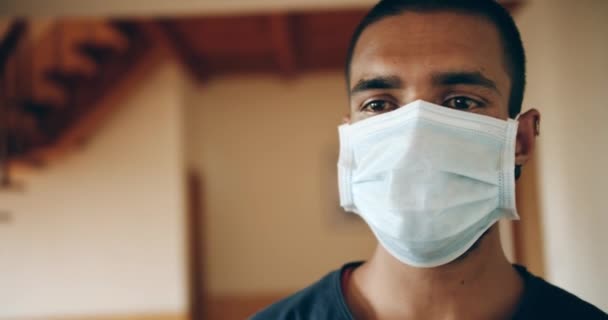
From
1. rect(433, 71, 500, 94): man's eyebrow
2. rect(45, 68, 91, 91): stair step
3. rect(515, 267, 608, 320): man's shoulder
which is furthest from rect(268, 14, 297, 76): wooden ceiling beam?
rect(515, 267, 608, 320): man's shoulder

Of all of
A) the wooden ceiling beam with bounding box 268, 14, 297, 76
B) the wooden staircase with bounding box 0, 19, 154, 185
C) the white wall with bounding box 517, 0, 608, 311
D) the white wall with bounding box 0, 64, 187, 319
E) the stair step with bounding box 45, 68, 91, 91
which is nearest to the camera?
the white wall with bounding box 517, 0, 608, 311

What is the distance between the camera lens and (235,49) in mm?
5055

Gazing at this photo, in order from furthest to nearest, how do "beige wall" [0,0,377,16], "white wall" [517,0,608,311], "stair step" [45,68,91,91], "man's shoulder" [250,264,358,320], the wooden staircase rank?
"stair step" [45,68,91,91] → the wooden staircase → "beige wall" [0,0,377,16] → "white wall" [517,0,608,311] → "man's shoulder" [250,264,358,320]

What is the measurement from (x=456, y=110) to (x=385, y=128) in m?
0.13

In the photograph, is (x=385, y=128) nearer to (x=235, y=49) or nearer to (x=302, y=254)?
(x=235, y=49)

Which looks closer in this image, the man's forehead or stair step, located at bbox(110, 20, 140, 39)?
the man's forehead

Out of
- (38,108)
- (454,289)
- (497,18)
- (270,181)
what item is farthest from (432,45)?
(270,181)

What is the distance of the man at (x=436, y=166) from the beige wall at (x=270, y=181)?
4.55 metres

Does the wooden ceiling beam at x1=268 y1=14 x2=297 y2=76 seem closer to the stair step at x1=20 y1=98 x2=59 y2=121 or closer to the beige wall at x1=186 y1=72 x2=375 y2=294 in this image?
the beige wall at x1=186 y1=72 x2=375 y2=294

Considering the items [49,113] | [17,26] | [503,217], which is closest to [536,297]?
[503,217]

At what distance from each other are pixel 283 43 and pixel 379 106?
148 inches

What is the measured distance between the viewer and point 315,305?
1.10m

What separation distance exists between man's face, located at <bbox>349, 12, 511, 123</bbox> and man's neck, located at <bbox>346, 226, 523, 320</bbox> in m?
0.27

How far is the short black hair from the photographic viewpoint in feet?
3.59
